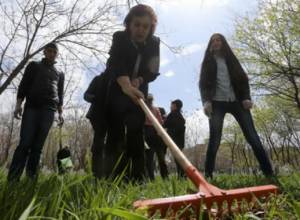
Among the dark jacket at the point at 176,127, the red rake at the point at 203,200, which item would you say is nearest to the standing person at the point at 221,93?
the red rake at the point at 203,200

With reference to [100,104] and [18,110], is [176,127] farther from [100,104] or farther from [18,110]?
[100,104]

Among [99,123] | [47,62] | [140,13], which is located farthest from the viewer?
[47,62]

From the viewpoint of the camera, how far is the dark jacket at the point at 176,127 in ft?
24.6

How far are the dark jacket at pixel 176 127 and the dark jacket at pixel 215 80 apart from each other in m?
2.93

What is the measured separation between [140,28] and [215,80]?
67.4 inches

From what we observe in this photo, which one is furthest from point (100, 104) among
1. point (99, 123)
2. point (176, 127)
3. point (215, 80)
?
point (176, 127)

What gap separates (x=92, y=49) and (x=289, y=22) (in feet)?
35.6

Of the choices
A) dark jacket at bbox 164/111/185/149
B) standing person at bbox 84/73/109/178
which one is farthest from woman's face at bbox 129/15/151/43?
dark jacket at bbox 164/111/185/149

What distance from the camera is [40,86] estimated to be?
4633 millimetres

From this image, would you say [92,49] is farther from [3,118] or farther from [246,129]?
[3,118]

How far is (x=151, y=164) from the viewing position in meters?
6.23

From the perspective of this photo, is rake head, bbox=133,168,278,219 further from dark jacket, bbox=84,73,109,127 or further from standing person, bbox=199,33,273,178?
standing person, bbox=199,33,273,178

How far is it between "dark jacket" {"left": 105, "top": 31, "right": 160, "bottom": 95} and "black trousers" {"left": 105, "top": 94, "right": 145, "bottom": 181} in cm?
16

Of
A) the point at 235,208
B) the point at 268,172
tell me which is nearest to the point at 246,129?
the point at 268,172
